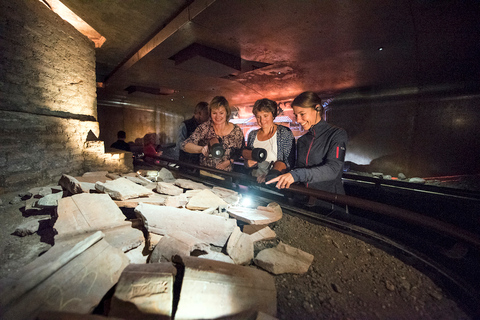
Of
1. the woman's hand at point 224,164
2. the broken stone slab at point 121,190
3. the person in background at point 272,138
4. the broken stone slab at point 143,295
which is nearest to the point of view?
the broken stone slab at point 143,295

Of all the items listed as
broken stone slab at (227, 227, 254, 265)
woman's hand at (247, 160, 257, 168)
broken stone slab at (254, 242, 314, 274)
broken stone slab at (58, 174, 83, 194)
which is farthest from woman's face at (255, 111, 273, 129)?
broken stone slab at (58, 174, 83, 194)

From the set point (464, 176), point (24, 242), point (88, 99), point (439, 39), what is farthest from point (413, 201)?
point (88, 99)

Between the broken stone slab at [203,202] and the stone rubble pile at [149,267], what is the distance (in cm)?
4

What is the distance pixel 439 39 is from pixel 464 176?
4778 mm

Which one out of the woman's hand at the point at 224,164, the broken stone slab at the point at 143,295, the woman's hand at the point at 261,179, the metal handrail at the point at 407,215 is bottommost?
the broken stone slab at the point at 143,295

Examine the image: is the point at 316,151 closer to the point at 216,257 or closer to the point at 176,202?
the point at 216,257

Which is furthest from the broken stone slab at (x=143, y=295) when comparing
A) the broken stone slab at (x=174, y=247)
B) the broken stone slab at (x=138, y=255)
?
the broken stone slab at (x=138, y=255)

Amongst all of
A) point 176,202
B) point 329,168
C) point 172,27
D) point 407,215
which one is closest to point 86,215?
point 176,202

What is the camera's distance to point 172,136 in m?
14.3

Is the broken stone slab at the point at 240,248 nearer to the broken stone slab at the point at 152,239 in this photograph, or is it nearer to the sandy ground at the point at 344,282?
the sandy ground at the point at 344,282

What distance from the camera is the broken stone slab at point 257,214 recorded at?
87.1 inches

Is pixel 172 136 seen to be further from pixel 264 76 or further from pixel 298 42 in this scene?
pixel 298 42

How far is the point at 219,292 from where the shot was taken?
3.89 ft

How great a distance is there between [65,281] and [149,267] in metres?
0.48
